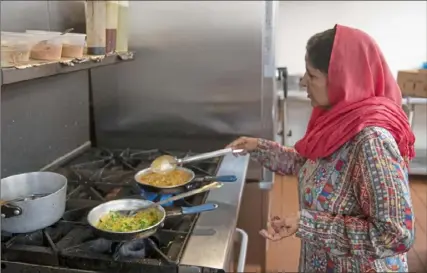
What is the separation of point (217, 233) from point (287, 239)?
0.14 m

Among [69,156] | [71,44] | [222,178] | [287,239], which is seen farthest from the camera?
[69,156]

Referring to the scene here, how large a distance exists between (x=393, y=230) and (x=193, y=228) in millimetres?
394

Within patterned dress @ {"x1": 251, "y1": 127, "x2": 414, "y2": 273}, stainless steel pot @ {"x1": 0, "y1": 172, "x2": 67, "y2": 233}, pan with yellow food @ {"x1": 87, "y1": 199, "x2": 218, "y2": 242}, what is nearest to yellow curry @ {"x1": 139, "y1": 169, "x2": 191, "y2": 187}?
pan with yellow food @ {"x1": 87, "y1": 199, "x2": 218, "y2": 242}

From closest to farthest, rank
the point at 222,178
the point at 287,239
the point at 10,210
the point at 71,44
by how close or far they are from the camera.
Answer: the point at 10,210 → the point at 287,239 → the point at 71,44 → the point at 222,178

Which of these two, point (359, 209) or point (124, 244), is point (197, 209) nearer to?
point (124, 244)

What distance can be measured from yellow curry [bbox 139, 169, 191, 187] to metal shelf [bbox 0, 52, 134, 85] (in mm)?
320

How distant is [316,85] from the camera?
88 centimetres

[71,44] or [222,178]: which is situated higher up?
[71,44]

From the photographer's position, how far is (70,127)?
144 cm

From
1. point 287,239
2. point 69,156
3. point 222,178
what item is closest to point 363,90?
point 287,239

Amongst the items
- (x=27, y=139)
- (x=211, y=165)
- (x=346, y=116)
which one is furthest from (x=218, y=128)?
(x=346, y=116)

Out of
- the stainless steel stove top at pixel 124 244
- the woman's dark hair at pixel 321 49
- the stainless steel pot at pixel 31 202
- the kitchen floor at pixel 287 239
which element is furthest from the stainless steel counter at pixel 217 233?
the woman's dark hair at pixel 321 49

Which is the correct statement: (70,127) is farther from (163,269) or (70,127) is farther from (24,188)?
(163,269)

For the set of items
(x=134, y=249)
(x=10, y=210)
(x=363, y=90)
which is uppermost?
(x=363, y=90)
